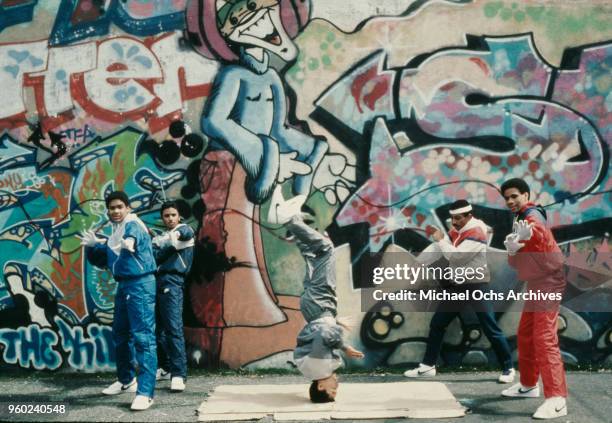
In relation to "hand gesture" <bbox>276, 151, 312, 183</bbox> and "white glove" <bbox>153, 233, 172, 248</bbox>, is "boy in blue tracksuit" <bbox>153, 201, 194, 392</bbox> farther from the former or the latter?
"hand gesture" <bbox>276, 151, 312, 183</bbox>

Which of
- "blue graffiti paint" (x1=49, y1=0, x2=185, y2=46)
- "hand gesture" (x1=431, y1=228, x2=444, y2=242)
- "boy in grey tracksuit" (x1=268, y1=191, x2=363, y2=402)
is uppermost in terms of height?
"blue graffiti paint" (x1=49, y1=0, x2=185, y2=46)

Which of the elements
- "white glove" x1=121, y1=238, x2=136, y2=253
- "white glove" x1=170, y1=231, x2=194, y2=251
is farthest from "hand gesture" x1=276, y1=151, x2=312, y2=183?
"white glove" x1=121, y1=238, x2=136, y2=253

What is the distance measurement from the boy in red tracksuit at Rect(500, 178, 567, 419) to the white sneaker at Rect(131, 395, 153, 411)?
3.29 meters

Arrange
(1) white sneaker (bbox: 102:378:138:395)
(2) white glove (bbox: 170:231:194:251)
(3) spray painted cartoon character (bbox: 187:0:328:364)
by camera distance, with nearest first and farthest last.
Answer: (1) white sneaker (bbox: 102:378:138:395), (2) white glove (bbox: 170:231:194:251), (3) spray painted cartoon character (bbox: 187:0:328:364)

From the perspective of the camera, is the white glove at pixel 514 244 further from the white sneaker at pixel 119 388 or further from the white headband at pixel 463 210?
the white sneaker at pixel 119 388

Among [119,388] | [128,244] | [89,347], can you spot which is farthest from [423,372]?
[89,347]

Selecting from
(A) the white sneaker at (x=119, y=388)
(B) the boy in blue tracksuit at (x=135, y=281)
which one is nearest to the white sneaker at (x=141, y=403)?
(B) the boy in blue tracksuit at (x=135, y=281)

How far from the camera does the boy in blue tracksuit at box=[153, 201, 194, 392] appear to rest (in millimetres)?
7727

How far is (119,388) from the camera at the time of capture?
758 centimetres

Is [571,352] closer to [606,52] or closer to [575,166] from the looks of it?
[575,166]

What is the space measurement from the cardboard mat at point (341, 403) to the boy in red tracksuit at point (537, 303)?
73 cm

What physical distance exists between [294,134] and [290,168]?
357mm

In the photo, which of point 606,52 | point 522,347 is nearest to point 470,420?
point 522,347

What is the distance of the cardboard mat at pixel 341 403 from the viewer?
263 inches
